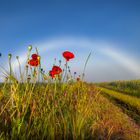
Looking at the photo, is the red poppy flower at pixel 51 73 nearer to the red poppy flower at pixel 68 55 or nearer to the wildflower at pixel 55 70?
the wildflower at pixel 55 70

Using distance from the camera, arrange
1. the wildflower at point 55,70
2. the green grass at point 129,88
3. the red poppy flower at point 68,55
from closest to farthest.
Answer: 1. the wildflower at point 55,70
2. the red poppy flower at point 68,55
3. the green grass at point 129,88

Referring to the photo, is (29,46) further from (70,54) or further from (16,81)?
(70,54)

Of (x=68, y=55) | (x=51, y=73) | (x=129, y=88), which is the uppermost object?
(x=129, y=88)

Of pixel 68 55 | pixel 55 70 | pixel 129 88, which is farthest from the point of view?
pixel 129 88

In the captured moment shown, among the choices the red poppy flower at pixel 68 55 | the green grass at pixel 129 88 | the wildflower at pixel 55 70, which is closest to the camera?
the wildflower at pixel 55 70

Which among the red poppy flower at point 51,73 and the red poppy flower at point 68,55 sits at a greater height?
the red poppy flower at point 68,55

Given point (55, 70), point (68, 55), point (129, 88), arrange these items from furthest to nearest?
1. point (129, 88)
2. point (68, 55)
3. point (55, 70)

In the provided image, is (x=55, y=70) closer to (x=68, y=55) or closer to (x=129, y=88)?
(x=68, y=55)

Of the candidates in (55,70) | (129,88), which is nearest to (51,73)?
(55,70)

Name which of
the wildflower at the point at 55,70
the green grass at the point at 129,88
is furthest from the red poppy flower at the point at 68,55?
the green grass at the point at 129,88

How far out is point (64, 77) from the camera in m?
6.70

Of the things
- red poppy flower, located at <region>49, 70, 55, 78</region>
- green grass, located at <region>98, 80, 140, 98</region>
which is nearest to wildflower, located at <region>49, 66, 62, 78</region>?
red poppy flower, located at <region>49, 70, 55, 78</region>

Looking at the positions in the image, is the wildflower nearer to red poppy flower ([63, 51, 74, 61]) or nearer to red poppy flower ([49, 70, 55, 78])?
red poppy flower ([49, 70, 55, 78])

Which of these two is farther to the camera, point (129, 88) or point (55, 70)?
point (129, 88)
